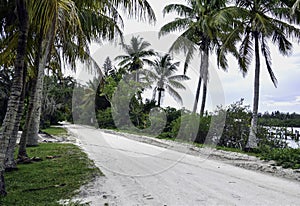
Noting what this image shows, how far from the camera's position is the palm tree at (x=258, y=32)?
10867 millimetres

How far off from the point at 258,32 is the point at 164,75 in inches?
732

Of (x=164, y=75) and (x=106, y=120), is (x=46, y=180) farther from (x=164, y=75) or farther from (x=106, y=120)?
(x=164, y=75)

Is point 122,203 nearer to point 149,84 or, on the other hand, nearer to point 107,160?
point 107,160

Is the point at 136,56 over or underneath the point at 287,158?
over

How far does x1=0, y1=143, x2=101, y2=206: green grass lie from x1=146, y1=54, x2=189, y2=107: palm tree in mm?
22120

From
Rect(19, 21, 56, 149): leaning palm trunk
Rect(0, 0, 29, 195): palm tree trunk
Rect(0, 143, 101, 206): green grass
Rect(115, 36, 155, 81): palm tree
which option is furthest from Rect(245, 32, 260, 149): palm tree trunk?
Rect(115, 36, 155, 81): palm tree

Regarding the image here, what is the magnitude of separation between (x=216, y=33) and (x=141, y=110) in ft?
40.3

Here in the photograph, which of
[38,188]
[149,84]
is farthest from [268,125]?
[149,84]

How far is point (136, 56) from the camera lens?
3005 cm

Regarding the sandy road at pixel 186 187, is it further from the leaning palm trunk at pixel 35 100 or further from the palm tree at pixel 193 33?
the palm tree at pixel 193 33

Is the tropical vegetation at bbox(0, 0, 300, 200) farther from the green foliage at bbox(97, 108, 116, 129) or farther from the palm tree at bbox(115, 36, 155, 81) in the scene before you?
the palm tree at bbox(115, 36, 155, 81)

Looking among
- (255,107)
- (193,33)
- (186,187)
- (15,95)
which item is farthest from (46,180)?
(193,33)

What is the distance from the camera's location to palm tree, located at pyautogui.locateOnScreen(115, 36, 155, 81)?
30.0 meters

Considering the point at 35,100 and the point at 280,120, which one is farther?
the point at 280,120
